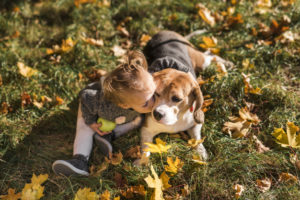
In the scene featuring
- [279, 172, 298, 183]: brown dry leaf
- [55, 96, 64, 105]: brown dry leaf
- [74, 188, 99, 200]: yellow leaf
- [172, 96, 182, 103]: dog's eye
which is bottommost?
[279, 172, 298, 183]: brown dry leaf

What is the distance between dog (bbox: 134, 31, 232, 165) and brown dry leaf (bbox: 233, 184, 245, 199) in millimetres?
402

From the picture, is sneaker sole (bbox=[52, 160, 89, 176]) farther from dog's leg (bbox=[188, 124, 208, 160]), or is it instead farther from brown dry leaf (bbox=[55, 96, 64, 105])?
dog's leg (bbox=[188, 124, 208, 160])

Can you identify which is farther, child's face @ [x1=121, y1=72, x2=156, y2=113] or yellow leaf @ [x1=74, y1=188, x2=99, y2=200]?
child's face @ [x1=121, y1=72, x2=156, y2=113]

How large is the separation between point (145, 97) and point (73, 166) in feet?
3.29

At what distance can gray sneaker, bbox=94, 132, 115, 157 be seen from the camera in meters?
2.90

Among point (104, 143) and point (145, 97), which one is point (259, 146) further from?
point (104, 143)

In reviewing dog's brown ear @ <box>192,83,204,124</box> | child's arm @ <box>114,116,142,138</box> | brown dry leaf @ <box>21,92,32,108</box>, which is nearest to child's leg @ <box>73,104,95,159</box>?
child's arm @ <box>114,116,142,138</box>

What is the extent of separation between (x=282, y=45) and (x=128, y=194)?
2732 millimetres

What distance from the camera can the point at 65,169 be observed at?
9.02 feet

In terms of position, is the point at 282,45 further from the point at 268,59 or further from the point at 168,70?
the point at 168,70

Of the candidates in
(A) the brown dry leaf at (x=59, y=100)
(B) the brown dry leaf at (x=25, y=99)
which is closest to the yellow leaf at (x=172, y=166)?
(A) the brown dry leaf at (x=59, y=100)

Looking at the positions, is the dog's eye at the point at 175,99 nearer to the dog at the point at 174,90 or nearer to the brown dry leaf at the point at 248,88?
the dog at the point at 174,90

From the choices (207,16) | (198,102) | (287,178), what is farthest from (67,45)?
(287,178)

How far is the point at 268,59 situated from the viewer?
364 cm
